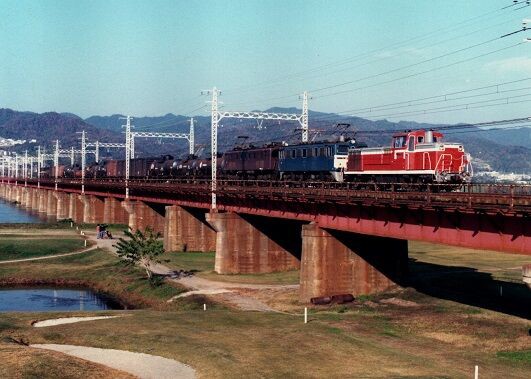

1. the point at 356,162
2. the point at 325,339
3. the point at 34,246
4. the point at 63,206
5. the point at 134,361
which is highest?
the point at 356,162

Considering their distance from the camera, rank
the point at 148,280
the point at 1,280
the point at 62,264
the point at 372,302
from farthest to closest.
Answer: the point at 62,264 → the point at 1,280 → the point at 148,280 → the point at 372,302

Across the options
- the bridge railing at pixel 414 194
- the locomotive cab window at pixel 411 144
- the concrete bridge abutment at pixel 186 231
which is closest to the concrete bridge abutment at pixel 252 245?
the bridge railing at pixel 414 194

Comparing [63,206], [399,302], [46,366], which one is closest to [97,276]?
[399,302]

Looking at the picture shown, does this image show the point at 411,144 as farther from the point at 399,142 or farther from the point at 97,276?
the point at 97,276

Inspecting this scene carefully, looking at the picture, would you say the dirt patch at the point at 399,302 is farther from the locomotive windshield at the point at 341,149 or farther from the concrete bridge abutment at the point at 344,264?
the locomotive windshield at the point at 341,149

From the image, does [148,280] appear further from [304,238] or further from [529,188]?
[529,188]

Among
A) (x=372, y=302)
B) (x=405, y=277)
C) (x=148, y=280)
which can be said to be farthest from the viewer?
(x=148, y=280)

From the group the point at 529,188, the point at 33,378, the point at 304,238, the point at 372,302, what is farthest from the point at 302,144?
the point at 33,378
